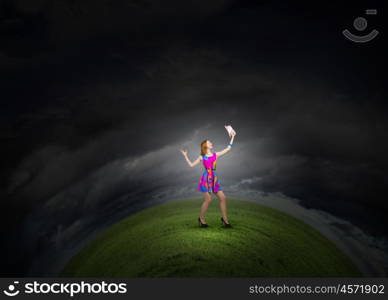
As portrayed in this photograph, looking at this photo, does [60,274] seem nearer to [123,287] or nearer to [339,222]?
[123,287]

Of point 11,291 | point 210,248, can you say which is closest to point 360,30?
point 210,248

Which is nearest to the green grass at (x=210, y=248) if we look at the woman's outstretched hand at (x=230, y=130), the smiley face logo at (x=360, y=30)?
the woman's outstretched hand at (x=230, y=130)

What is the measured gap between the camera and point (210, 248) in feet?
22.3

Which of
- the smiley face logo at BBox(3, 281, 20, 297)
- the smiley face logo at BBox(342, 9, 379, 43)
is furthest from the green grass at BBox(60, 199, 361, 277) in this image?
the smiley face logo at BBox(342, 9, 379, 43)

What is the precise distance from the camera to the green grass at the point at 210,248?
6.69 metres

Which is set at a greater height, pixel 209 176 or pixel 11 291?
pixel 209 176

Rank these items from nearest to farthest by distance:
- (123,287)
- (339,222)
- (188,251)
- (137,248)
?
(123,287)
(188,251)
(137,248)
(339,222)

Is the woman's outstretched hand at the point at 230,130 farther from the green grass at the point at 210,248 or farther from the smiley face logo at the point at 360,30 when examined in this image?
the smiley face logo at the point at 360,30

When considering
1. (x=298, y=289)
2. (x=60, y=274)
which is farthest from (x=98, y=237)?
(x=298, y=289)

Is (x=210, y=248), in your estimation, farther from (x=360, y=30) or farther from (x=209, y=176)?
(x=360, y=30)

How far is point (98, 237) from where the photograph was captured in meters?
8.16

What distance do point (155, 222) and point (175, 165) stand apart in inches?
57.7

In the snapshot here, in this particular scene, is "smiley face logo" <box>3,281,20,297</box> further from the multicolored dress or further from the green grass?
the multicolored dress

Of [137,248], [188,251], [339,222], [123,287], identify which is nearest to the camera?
[123,287]
